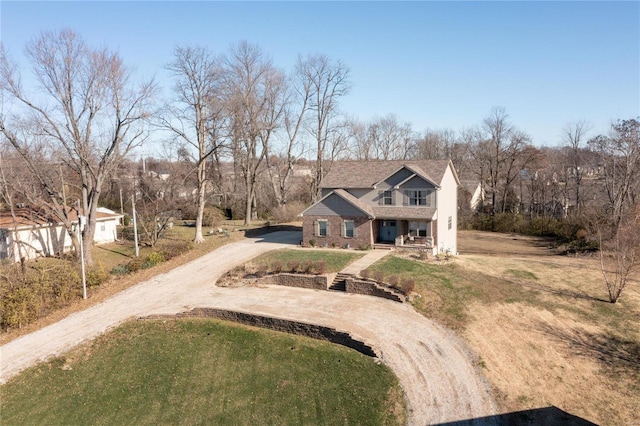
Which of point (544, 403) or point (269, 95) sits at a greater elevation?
point (269, 95)

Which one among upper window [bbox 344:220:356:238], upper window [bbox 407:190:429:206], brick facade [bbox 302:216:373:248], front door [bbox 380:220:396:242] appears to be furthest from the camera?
front door [bbox 380:220:396:242]

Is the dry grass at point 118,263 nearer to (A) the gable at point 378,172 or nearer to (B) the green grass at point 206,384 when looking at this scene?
(B) the green grass at point 206,384

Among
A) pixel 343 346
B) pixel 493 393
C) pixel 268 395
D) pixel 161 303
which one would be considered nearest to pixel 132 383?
pixel 268 395

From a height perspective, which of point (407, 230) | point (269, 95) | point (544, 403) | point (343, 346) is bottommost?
point (544, 403)

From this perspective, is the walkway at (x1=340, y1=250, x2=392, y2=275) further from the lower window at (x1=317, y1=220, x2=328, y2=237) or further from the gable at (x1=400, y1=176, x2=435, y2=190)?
the gable at (x1=400, y1=176, x2=435, y2=190)

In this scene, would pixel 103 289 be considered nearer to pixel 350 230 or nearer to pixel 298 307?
pixel 298 307

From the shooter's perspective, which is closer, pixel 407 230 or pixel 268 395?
pixel 268 395

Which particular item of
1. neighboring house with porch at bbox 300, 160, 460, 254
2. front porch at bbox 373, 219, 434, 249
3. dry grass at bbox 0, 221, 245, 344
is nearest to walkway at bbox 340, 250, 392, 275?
front porch at bbox 373, 219, 434, 249

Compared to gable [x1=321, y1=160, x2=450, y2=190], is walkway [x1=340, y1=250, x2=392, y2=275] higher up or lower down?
lower down
